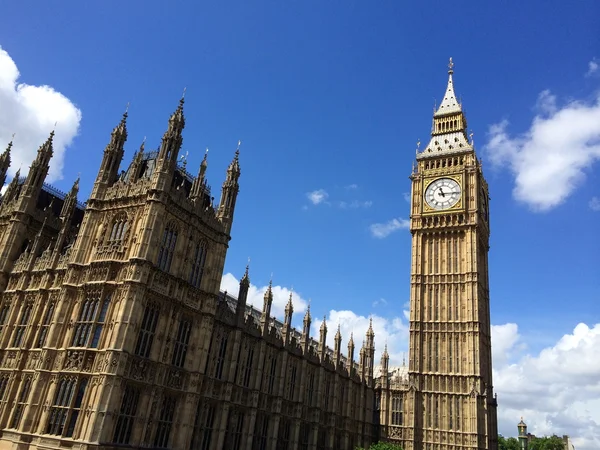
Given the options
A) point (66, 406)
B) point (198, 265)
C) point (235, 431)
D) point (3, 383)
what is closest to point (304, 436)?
point (235, 431)

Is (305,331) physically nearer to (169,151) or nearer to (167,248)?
(167,248)

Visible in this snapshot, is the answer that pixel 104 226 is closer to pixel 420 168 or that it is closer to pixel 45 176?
pixel 45 176

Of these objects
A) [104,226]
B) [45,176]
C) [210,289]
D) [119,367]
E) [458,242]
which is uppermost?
[458,242]

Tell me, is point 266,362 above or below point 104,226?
below

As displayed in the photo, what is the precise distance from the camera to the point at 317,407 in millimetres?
53281

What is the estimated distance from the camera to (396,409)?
215ft

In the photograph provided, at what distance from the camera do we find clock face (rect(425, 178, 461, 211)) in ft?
238

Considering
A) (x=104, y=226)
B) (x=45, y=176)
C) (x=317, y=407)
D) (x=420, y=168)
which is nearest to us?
(x=104, y=226)

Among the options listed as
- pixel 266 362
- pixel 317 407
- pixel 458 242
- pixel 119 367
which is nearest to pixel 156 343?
pixel 119 367

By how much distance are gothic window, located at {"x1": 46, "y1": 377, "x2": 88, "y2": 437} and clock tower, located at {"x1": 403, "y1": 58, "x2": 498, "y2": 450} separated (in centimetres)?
4298

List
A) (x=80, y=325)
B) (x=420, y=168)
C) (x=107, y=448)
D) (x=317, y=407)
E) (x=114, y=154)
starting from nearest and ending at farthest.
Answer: (x=107, y=448) → (x=80, y=325) → (x=114, y=154) → (x=317, y=407) → (x=420, y=168)

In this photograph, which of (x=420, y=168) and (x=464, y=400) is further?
(x=420, y=168)

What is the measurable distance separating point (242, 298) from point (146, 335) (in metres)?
10.4

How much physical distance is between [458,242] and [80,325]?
→ 5088cm
